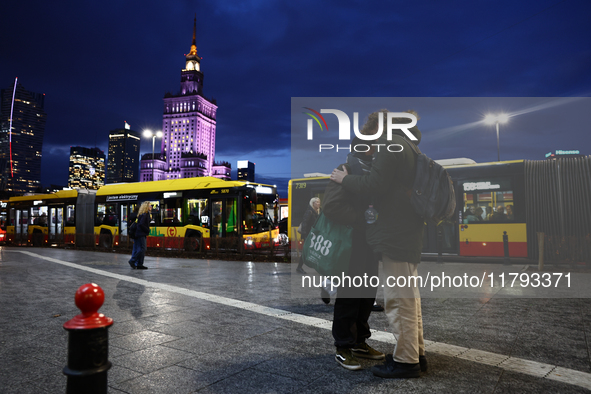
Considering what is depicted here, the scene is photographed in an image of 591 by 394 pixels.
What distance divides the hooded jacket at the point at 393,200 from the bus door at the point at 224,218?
13703mm

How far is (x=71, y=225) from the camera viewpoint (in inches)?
894

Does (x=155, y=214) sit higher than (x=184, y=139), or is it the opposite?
(x=184, y=139)

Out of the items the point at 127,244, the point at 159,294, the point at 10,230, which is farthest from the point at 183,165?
the point at 159,294

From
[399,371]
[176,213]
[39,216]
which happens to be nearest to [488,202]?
[399,371]

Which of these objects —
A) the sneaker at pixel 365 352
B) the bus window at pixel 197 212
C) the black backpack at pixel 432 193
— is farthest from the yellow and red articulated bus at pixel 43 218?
the black backpack at pixel 432 193

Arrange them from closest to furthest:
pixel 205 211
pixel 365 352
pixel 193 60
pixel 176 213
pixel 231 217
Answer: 1. pixel 365 352
2. pixel 231 217
3. pixel 205 211
4. pixel 176 213
5. pixel 193 60

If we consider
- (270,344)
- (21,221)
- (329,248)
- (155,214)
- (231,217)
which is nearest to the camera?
(329,248)

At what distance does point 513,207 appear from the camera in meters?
12.7

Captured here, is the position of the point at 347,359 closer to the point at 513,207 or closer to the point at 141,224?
the point at 141,224

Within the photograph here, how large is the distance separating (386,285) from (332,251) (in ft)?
1.67

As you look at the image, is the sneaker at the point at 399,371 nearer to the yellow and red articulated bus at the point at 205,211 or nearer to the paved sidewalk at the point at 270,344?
the paved sidewalk at the point at 270,344

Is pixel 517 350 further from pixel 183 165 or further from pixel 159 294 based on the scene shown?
pixel 183 165

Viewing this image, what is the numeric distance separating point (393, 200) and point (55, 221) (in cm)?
2567

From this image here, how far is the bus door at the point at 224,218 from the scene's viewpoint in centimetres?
1650
